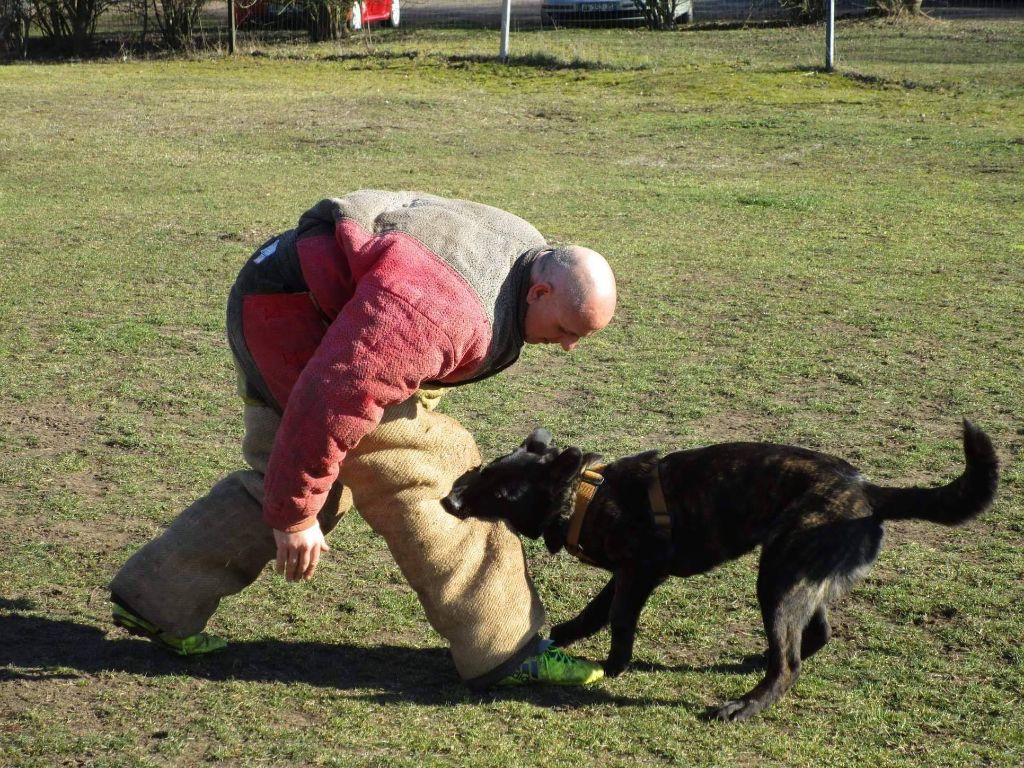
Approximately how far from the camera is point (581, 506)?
154 inches

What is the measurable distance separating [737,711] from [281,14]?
1915cm

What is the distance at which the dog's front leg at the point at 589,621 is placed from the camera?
4020 mm

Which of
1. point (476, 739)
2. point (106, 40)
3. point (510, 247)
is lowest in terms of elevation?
point (476, 739)

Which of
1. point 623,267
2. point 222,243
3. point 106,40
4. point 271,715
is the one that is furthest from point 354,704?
point 106,40

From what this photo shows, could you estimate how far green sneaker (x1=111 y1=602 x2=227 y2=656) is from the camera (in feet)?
12.2

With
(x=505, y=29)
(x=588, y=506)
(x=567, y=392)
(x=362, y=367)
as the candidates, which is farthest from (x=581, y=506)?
(x=505, y=29)

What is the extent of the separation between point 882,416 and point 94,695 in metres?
3.73

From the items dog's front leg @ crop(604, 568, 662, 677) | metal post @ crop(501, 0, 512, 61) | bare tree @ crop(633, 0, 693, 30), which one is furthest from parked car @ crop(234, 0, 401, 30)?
dog's front leg @ crop(604, 568, 662, 677)

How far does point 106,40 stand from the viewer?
20156 mm

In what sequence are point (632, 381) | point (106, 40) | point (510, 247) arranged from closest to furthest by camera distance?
point (510, 247) < point (632, 381) < point (106, 40)

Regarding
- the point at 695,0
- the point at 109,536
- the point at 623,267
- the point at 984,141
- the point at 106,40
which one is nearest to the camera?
the point at 109,536

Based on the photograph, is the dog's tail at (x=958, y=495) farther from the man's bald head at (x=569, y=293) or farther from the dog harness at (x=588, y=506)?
the man's bald head at (x=569, y=293)

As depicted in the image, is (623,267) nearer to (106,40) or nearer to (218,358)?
(218,358)

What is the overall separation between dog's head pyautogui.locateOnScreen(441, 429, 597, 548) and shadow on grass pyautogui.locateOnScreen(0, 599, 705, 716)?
50 cm
